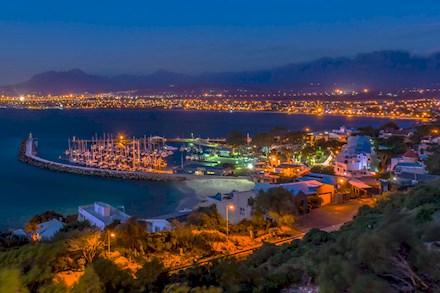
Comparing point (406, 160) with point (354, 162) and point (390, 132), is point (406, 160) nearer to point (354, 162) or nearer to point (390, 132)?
point (354, 162)

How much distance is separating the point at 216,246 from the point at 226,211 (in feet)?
6.77

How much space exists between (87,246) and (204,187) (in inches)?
377

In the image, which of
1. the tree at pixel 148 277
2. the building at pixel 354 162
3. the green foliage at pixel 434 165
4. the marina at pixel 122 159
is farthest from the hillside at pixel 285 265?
the marina at pixel 122 159

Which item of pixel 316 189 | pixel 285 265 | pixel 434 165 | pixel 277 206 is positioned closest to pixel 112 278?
pixel 285 265

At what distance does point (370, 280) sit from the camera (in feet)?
9.77

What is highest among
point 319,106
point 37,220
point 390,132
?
point 390,132

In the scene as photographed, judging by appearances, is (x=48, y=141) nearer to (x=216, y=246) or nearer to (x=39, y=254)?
(x=216, y=246)

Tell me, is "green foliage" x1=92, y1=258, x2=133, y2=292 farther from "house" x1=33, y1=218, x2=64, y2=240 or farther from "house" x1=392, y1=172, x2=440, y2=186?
"house" x1=392, y1=172, x2=440, y2=186

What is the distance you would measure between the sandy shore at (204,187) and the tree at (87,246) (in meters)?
6.59

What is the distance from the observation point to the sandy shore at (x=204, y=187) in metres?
14.6

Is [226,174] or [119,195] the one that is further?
[226,174]

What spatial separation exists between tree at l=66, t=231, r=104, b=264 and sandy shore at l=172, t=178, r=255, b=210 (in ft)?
21.6

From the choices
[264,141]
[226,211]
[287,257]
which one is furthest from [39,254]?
[264,141]

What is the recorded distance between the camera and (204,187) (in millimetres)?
16312
